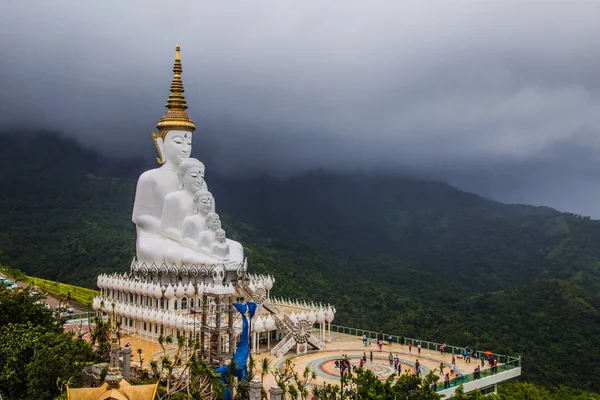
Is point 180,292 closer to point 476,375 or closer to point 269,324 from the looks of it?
point 269,324

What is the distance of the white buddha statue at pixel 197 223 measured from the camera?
33.5m

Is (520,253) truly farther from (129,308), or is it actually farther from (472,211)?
(129,308)

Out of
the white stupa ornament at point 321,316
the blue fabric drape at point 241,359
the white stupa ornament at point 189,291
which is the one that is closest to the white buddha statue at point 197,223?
the white stupa ornament at point 189,291

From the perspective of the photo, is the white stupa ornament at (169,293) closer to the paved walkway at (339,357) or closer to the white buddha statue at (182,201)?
the paved walkway at (339,357)

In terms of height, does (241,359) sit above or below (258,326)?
below

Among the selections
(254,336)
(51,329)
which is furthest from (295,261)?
(51,329)

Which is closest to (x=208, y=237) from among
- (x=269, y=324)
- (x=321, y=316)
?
(x=269, y=324)

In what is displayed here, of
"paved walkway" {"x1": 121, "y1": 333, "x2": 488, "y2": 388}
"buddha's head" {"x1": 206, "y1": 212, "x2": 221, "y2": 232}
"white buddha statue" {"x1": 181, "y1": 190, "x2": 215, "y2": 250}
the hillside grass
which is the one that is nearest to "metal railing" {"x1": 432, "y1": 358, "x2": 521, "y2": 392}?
"paved walkway" {"x1": 121, "y1": 333, "x2": 488, "y2": 388}

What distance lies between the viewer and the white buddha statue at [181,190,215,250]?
33500mm

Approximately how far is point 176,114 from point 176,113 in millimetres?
97

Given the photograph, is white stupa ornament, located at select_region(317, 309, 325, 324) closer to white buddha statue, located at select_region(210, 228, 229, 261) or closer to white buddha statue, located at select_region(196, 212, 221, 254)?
white buddha statue, located at select_region(210, 228, 229, 261)

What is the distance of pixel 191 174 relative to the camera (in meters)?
35.0

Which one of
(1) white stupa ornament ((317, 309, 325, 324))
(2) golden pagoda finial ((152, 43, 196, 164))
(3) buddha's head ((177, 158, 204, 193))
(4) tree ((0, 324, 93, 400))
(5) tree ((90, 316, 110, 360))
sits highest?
(2) golden pagoda finial ((152, 43, 196, 164))

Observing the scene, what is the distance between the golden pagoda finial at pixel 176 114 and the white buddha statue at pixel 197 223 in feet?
17.3
